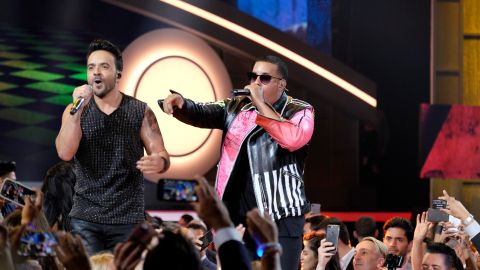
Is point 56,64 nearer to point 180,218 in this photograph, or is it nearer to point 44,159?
point 44,159

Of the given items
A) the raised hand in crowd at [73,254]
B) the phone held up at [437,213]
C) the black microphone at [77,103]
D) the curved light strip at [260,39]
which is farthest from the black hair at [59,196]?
the curved light strip at [260,39]

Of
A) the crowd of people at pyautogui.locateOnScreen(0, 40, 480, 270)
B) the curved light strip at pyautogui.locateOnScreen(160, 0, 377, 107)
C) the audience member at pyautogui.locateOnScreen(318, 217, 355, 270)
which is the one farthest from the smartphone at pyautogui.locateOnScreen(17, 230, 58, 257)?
the curved light strip at pyautogui.locateOnScreen(160, 0, 377, 107)

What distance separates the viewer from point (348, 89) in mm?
10414

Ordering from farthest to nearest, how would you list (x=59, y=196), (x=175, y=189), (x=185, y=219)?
(x=185, y=219) → (x=175, y=189) → (x=59, y=196)

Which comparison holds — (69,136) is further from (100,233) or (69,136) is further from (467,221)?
(467,221)

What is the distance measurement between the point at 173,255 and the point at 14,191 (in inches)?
84.0

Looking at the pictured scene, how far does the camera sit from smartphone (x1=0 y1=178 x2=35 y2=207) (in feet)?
14.3

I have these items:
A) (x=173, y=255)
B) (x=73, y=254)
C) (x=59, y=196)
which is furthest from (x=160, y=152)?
(x=173, y=255)

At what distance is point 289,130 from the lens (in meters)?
4.71

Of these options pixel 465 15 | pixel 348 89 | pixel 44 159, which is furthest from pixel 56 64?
pixel 465 15

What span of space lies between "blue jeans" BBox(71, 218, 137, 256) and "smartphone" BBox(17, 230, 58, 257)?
4.37ft

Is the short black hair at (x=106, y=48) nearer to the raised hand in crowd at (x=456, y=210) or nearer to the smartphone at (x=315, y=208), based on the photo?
the raised hand in crowd at (x=456, y=210)

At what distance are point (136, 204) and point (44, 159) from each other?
4.98 metres

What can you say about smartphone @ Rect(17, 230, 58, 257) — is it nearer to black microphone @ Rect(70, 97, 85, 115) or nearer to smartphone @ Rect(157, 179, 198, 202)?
black microphone @ Rect(70, 97, 85, 115)
